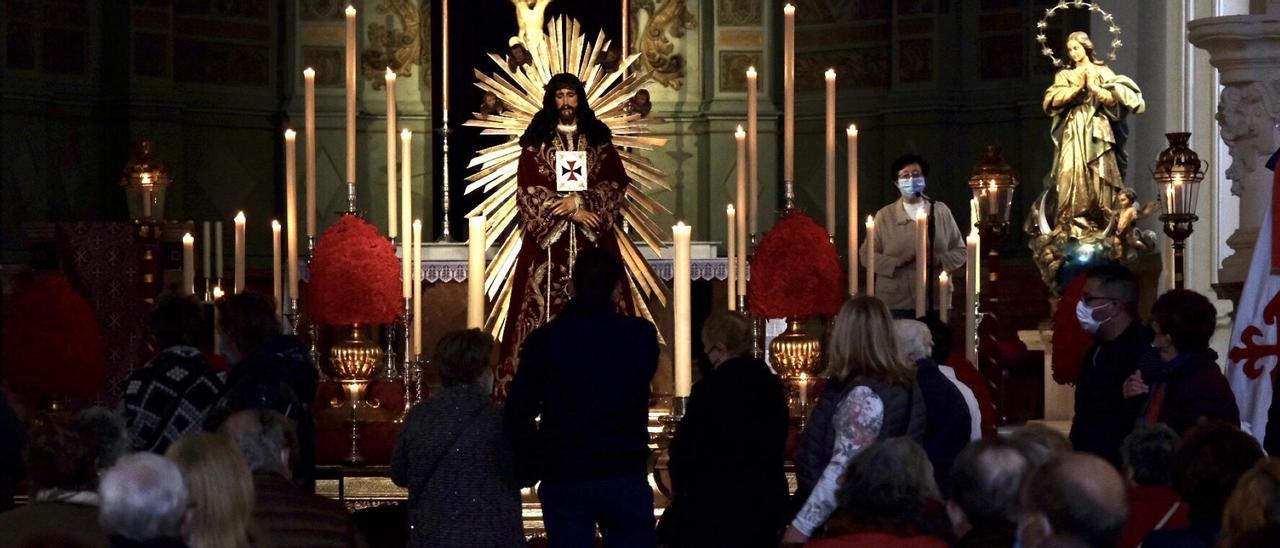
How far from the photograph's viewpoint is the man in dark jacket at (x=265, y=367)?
654 centimetres

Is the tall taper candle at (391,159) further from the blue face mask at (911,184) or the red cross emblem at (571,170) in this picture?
the blue face mask at (911,184)

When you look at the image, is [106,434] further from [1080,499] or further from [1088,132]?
[1088,132]

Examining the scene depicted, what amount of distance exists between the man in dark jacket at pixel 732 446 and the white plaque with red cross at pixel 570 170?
2735mm

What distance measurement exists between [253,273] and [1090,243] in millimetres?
5860

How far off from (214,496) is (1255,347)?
→ 396 cm

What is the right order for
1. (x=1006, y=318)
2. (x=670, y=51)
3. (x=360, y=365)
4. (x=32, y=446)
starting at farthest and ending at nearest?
1. (x=670, y=51)
2. (x=1006, y=318)
3. (x=360, y=365)
4. (x=32, y=446)

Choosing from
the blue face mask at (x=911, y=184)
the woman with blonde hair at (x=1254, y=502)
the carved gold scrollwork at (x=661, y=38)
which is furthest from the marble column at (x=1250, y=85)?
the carved gold scrollwork at (x=661, y=38)

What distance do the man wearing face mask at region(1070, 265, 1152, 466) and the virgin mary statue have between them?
565cm

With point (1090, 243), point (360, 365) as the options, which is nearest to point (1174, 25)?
point (1090, 243)

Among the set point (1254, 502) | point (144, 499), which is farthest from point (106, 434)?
point (1254, 502)

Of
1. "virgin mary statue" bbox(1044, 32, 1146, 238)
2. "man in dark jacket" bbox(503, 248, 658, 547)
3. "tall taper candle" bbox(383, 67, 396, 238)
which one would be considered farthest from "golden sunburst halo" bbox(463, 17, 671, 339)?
"virgin mary statue" bbox(1044, 32, 1146, 238)

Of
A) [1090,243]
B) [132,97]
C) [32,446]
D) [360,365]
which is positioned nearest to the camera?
[32,446]

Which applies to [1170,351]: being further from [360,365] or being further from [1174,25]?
[1174,25]

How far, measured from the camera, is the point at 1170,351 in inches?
260
